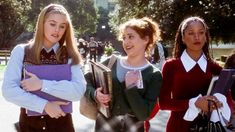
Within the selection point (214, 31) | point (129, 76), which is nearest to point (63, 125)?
point (129, 76)

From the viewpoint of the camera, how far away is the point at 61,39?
3514 millimetres

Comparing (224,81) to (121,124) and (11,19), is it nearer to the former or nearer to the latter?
(121,124)

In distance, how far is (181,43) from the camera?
3961 mm

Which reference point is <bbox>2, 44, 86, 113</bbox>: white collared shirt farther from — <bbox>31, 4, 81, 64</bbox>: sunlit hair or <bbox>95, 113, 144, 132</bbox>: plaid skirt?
<bbox>95, 113, 144, 132</bbox>: plaid skirt

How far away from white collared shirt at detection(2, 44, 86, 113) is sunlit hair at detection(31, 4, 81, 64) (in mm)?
99

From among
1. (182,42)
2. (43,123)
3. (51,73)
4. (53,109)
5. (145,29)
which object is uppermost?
A: (145,29)

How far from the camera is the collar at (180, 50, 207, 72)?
12.5ft

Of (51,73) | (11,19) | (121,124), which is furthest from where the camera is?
(11,19)

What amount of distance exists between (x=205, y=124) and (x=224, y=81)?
0.36 m

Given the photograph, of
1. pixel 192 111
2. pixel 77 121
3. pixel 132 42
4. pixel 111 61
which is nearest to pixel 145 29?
pixel 132 42

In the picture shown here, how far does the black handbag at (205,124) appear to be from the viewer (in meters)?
3.60

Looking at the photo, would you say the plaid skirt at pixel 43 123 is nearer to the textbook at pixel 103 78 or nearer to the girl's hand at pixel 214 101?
the textbook at pixel 103 78

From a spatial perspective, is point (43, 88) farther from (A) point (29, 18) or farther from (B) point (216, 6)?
(A) point (29, 18)

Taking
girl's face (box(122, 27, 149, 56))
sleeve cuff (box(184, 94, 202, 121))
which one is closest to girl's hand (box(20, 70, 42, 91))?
girl's face (box(122, 27, 149, 56))
